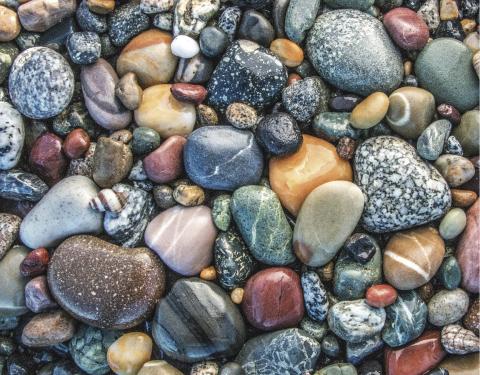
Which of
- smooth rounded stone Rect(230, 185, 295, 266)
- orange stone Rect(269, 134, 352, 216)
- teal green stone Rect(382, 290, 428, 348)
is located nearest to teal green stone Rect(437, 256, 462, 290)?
teal green stone Rect(382, 290, 428, 348)

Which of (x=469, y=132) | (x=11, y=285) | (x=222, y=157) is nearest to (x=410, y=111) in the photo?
(x=469, y=132)

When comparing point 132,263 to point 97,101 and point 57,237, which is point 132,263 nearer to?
point 57,237

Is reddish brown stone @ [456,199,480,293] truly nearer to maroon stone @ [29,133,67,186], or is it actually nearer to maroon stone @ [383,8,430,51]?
maroon stone @ [383,8,430,51]

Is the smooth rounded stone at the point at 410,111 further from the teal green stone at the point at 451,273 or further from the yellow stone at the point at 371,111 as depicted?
the teal green stone at the point at 451,273

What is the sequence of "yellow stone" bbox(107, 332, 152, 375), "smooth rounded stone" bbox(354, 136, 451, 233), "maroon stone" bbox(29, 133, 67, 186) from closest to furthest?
"smooth rounded stone" bbox(354, 136, 451, 233), "yellow stone" bbox(107, 332, 152, 375), "maroon stone" bbox(29, 133, 67, 186)

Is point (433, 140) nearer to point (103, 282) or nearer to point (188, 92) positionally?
point (188, 92)
